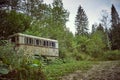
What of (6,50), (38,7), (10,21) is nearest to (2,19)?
(10,21)

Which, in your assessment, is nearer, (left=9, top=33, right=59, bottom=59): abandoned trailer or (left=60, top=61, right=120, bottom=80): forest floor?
(left=60, top=61, right=120, bottom=80): forest floor

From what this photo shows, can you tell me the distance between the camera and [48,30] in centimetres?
3116

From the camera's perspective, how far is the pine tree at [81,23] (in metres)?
50.3

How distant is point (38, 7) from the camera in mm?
34438

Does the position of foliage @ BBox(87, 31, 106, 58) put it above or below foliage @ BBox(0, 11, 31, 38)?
below

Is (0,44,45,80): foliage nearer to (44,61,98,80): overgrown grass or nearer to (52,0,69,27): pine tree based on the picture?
(44,61,98,80): overgrown grass

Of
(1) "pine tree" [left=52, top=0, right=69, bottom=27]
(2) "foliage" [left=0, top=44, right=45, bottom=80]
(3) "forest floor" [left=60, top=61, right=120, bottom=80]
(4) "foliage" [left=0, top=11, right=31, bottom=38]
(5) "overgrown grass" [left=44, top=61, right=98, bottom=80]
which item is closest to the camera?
(2) "foliage" [left=0, top=44, right=45, bottom=80]

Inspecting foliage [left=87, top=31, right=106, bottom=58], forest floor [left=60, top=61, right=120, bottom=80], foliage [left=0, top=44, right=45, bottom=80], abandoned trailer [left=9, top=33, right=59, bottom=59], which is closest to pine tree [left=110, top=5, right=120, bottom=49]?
foliage [left=87, top=31, right=106, bottom=58]

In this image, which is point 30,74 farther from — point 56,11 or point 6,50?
point 56,11

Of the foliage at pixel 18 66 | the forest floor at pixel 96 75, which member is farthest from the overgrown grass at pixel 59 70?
the foliage at pixel 18 66

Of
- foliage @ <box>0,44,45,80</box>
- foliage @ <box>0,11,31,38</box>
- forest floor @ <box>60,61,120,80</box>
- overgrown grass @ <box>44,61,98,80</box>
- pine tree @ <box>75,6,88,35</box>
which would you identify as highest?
pine tree @ <box>75,6,88,35</box>

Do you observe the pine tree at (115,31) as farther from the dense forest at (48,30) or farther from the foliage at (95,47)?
the foliage at (95,47)

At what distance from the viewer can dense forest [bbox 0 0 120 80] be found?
20.1 ft

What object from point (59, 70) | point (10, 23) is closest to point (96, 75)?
point (59, 70)
